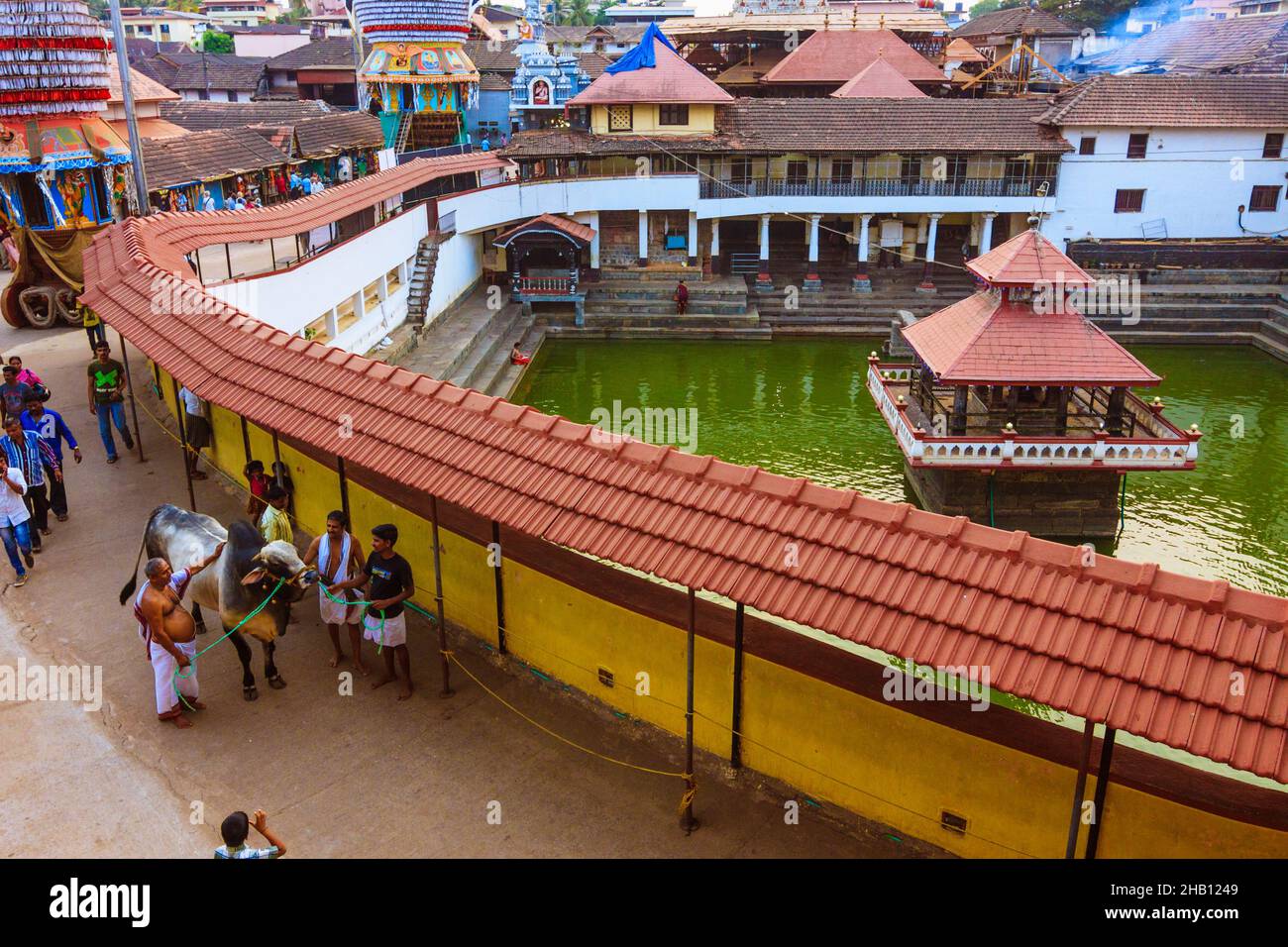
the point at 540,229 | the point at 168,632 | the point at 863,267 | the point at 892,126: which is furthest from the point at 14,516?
the point at 892,126

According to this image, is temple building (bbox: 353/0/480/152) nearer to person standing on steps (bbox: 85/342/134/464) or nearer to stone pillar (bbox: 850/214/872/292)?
stone pillar (bbox: 850/214/872/292)

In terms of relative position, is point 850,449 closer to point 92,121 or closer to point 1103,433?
point 1103,433

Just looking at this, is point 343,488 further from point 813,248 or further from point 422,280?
point 813,248

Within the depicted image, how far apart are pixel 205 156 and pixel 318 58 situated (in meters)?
39.4

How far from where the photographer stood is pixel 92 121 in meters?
17.1

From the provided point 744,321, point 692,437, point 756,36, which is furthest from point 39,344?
point 756,36

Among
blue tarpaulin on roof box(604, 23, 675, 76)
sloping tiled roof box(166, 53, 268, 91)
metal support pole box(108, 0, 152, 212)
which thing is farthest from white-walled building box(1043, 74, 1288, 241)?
sloping tiled roof box(166, 53, 268, 91)

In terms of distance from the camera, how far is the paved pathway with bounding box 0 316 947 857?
6.32 m

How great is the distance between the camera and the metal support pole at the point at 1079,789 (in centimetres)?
532

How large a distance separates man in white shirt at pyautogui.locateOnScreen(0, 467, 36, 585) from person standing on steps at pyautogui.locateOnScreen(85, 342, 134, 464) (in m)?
2.56

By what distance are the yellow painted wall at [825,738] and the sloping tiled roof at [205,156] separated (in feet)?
55.2

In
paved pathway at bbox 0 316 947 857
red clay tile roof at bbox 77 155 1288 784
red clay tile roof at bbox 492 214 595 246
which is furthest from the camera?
red clay tile roof at bbox 492 214 595 246

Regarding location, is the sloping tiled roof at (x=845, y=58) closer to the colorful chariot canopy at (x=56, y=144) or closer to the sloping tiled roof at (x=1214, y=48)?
the sloping tiled roof at (x=1214, y=48)
